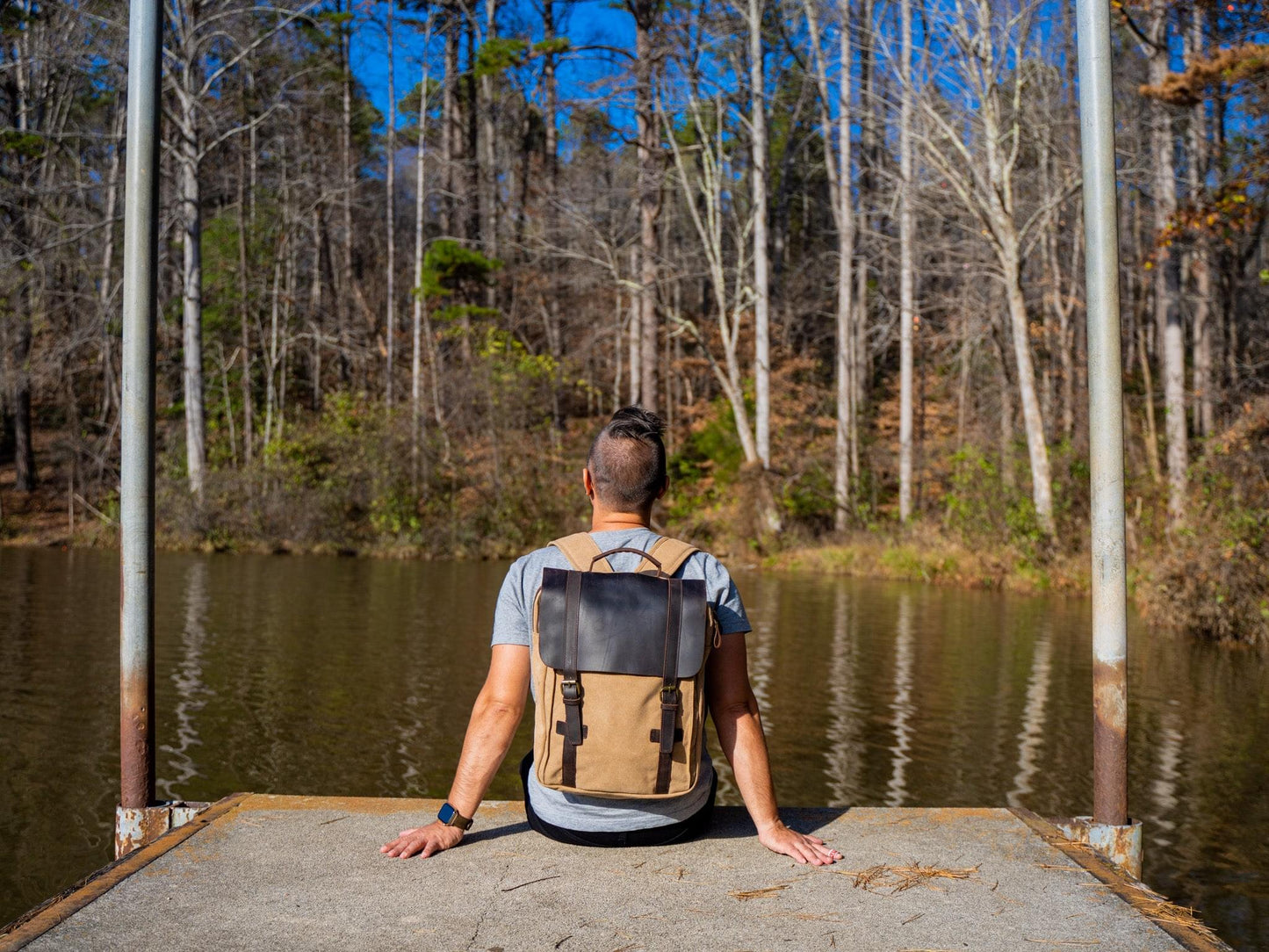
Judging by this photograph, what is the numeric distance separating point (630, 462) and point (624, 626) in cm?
53

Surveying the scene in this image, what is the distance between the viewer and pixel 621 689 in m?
3.67

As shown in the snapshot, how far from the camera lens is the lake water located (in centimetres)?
659

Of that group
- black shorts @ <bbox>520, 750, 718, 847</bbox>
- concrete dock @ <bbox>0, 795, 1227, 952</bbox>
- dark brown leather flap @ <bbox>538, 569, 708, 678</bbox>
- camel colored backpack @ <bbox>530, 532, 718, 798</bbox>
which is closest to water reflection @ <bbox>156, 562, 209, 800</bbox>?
concrete dock @ <bbox>0, 795, 1227, 952</bbox>

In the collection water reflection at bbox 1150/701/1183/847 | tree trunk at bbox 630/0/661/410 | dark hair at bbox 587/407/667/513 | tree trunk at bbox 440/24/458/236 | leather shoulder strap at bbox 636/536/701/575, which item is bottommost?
water reflection at bbox 1150/701/1183/847

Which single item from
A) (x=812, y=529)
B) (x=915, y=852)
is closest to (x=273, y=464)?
(x=812, y=529)

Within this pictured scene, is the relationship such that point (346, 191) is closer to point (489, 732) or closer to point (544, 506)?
point (544, 506)

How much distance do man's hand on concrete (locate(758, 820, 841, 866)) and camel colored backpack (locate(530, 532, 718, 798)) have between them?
459 mm

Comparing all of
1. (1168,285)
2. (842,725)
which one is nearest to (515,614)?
(842,725)

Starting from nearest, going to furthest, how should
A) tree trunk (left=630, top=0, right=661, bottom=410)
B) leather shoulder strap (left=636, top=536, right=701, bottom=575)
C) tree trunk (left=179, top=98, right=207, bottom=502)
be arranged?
leather shoulder strap (left=636, top=536, right=701, bottom=575) < tree trunk (left=630, top=0, right=661, bottom=410) < tree trunk (left=179, top=98, right=207, bottom=502)

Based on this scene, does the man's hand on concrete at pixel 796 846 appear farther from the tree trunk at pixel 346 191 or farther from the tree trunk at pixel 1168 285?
the tree trunk at pixel 346 191

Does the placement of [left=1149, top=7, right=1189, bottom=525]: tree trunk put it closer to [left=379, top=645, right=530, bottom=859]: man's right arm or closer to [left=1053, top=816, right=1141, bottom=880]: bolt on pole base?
[left=1053, top=816, right=1141, bottom=880]: bolt on pole base

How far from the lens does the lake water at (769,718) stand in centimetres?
659

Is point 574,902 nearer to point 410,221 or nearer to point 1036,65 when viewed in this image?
point 1036,65

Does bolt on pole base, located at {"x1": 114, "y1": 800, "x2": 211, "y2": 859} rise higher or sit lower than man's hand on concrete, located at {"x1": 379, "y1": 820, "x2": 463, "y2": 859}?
lower
